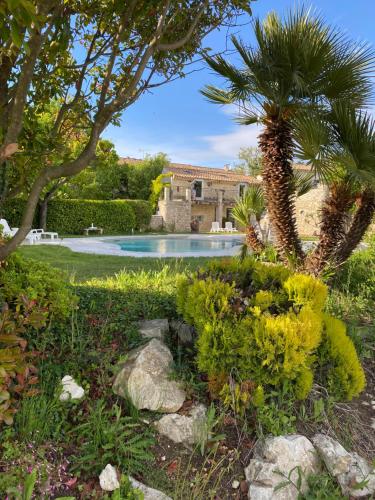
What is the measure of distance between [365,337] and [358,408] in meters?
1.17

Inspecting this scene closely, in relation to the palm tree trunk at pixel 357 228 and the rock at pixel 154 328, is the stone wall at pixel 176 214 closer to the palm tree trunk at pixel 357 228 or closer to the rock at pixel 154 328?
the palm tree trunk at pixel 357 228

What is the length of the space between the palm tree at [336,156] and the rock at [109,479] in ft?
Result: 13.5

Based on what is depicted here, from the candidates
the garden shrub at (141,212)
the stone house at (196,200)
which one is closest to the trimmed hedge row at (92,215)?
the garden shrub at (141,212)

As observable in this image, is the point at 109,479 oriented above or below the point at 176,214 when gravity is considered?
below

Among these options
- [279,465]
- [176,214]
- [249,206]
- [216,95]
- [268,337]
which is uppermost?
[216,95]

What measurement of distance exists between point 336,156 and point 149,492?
4.18 m

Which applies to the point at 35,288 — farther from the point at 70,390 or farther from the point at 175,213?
the point at 175,213

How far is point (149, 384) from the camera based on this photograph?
3000 millimetres

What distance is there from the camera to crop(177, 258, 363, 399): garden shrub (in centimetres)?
285

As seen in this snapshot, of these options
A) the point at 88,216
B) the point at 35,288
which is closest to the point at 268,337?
the point at 35,288

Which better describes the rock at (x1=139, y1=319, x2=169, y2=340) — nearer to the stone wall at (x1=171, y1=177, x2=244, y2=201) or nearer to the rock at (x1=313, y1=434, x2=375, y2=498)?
the rock at (x1=313, y1=434, x2=375, y2=498)

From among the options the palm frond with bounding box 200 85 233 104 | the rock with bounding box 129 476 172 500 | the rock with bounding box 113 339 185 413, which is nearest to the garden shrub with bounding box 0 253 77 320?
the rock with bounding box 113 339 185 413

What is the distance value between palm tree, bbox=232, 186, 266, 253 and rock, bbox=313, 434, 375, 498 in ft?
18.3

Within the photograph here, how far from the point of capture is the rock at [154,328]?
11.9ft
